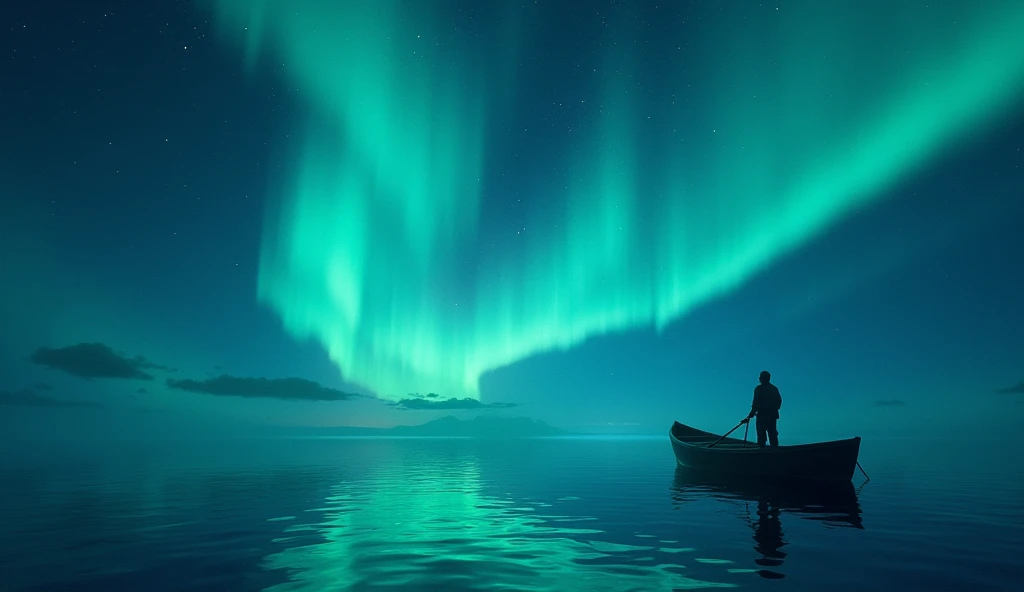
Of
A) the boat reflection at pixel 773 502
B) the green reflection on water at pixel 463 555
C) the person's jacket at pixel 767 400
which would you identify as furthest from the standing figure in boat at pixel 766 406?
the green reflection on water at pixel 463 555

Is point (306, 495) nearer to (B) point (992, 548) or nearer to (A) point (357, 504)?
(A) point (357, 504)

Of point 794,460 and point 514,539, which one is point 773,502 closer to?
point 794,460

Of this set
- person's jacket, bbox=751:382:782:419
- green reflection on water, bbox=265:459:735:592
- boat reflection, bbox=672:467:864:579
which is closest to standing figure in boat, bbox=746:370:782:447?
person's jacket, bbox=751:382:782:419

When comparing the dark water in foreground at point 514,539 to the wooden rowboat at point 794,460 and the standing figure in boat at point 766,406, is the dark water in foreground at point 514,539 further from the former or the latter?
the standing figure in boat at point 766,406

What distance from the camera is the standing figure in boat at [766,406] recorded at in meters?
24.5

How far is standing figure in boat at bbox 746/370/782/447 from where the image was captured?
24453mm

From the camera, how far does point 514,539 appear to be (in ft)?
44.5

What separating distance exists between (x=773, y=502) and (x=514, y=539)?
11.8 metres

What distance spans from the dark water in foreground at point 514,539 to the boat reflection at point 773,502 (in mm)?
94

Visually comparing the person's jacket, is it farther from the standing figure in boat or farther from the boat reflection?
the boat reflection

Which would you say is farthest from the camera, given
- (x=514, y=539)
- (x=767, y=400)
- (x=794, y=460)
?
(x=767, y=400)

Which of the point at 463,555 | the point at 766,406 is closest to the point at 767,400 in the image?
the point at 766,406

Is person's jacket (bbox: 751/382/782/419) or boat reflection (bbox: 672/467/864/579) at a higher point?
person's jacket (bbox: 751/382/782/419)

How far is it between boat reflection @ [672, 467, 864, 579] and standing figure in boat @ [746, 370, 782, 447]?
2357 mm
